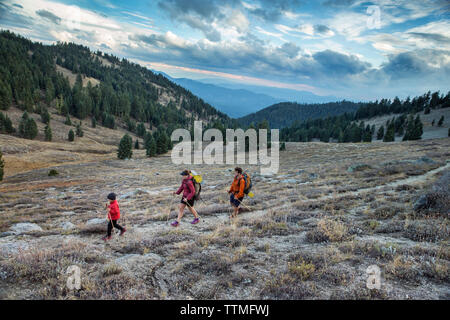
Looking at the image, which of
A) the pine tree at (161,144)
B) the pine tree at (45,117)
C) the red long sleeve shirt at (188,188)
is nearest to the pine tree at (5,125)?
the pine tree at (45,117)

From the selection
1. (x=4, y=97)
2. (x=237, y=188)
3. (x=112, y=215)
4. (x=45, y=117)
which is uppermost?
(x=4, y=97)

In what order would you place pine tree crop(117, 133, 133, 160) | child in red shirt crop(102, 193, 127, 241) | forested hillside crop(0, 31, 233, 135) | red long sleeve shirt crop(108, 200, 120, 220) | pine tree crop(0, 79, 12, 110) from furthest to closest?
forested hillside crop(0, 31, 233, 135)
pine tree crop(0, 79, 12, 110)
pine tree crop(117, 133, 133, 160)
red long sleeve shirt crop(108, 200, 120, 220)
child in red shirt crop(102, 193, 127, 241)

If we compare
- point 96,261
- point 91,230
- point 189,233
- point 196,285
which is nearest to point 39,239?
point 91,230

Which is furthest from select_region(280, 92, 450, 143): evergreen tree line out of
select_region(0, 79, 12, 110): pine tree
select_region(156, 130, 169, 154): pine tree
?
select_region(0, 79, 12, 110): pine tree

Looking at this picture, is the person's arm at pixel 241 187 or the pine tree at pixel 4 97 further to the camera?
the pine tree at pixel 4 97

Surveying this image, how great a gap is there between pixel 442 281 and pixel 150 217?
10236mm

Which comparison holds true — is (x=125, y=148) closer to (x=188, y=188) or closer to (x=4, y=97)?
(x=188, y=188)

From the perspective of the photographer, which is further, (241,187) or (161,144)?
Answer: (161,144)

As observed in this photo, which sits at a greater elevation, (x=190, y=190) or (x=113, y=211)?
(x=190, y=190)

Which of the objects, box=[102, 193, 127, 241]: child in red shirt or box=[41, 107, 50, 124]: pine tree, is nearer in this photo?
box=[102, 193, 127, 241]: child in red shirt

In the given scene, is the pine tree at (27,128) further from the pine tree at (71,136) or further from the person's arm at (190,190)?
the person's arm at (190,190)

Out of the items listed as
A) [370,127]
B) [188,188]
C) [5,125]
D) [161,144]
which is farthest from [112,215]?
[370,127]

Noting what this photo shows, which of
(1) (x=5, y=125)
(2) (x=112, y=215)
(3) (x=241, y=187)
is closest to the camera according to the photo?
(2) (x=112, y=215)

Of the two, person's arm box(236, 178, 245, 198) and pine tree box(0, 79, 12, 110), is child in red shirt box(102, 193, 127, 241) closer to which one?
person's arm box(236, 178, 245, 198)
